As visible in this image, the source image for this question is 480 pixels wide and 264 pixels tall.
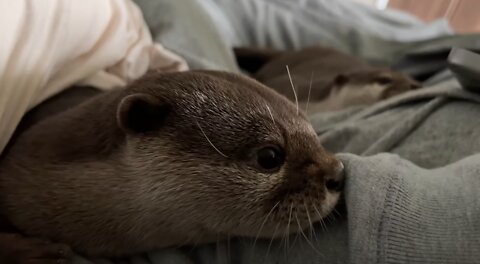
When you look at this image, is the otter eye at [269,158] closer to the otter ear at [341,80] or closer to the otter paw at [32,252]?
the otter paw at [32,252]

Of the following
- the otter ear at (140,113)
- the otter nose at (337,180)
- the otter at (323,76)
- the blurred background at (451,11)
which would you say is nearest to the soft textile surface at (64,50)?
the otter ear at (140,113)

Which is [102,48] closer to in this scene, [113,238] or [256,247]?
[113,238]

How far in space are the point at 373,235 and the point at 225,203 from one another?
9.3 inches

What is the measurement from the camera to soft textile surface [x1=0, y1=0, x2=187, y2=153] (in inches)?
44.9

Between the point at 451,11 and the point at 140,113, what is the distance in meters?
2.38

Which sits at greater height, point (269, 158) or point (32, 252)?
point (269, 158)

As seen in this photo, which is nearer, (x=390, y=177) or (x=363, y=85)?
(x=390, y=177)

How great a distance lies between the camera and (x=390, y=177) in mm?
858

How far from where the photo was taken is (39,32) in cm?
122

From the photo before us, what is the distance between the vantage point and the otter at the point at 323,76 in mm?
1926

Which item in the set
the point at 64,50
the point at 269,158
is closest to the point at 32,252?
the point at 269,158

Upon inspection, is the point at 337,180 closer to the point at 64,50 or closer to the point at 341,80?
the point at 64,50

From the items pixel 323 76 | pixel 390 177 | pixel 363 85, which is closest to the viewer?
pixel 390 177

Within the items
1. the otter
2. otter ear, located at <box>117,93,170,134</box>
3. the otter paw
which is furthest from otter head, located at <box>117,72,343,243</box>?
the otter
